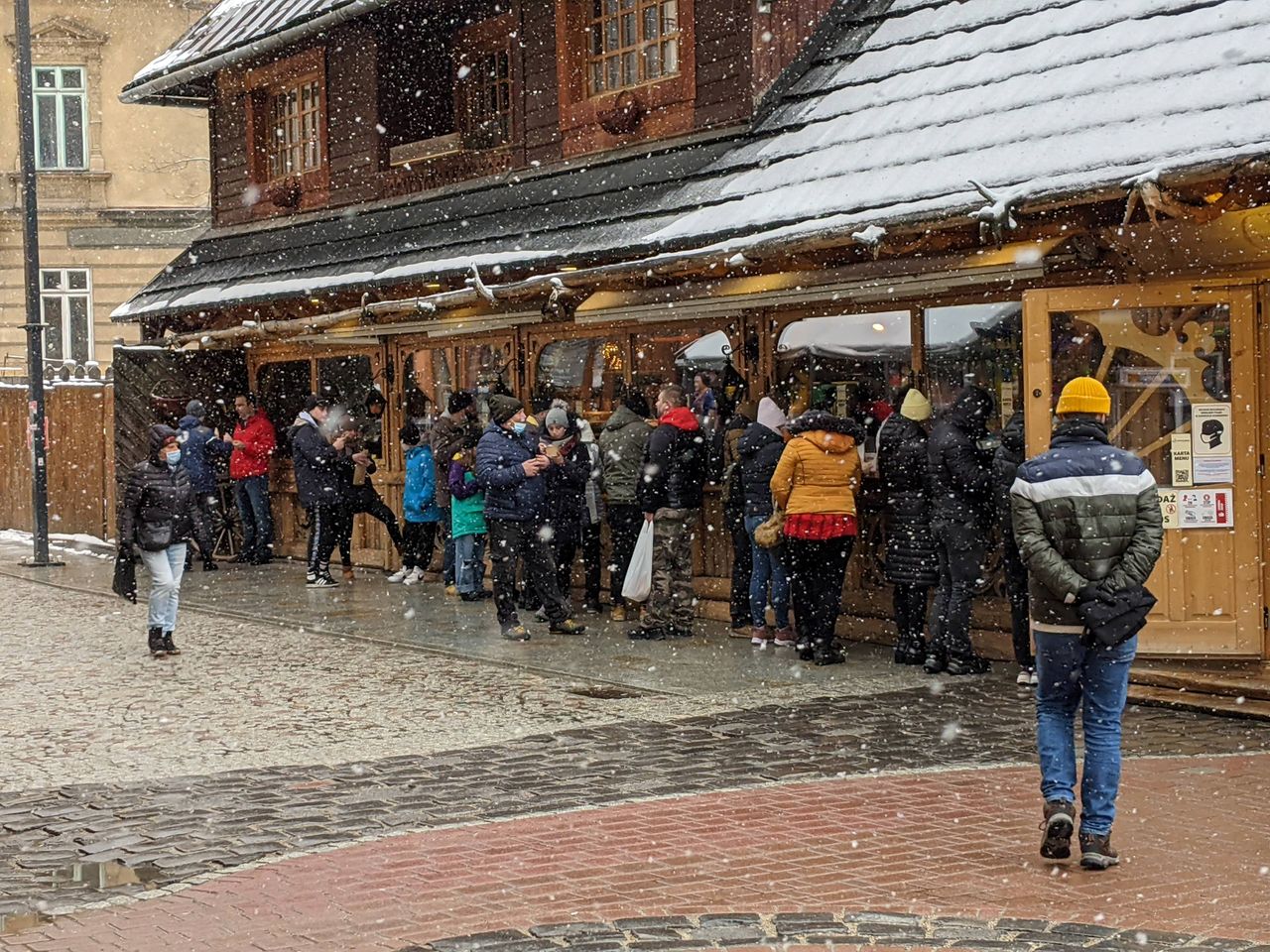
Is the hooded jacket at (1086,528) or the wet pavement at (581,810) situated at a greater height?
the hooded jacket at (1086,528)

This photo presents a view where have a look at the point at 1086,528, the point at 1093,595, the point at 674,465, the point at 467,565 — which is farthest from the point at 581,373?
the point at 1093,595

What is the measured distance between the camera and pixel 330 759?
9.43m

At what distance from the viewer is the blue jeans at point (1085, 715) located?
6992 mm

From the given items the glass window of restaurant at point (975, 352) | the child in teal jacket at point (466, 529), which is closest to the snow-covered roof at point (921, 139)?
the glass window of restaurant at point (975, 352)

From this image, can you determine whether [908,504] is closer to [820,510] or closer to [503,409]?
[820,510]

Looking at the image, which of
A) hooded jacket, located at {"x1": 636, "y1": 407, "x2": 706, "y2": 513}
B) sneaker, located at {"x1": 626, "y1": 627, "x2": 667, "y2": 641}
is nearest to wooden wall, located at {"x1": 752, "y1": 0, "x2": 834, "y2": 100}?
hooded jacket, located at {"x1": 636, "y1": 407, "x2": 706, "y2": 513}

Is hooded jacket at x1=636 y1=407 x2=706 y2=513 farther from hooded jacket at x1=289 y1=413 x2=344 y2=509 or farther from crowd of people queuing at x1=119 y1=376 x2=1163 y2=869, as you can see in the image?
hooded jacket at x1=289 y1=413 x2=344 y2=509

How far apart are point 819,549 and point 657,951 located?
644 centimetres

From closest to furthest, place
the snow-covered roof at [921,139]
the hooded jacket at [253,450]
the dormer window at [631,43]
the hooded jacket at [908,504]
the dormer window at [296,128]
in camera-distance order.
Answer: the snow-covered roof at [921,139] < the hooded jacket at [908,504] < the dormer window at [631,43] < the hooded jacket at [253,450] < the dormer window at [296,128]

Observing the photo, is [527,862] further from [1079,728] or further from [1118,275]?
[1118,275]

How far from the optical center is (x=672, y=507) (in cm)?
1357

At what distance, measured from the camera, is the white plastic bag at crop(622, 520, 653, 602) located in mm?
13828

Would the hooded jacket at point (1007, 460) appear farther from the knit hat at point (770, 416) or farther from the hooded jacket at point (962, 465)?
the knit hat at point (770, 416)

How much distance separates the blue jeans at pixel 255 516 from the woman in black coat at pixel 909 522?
407 inches
